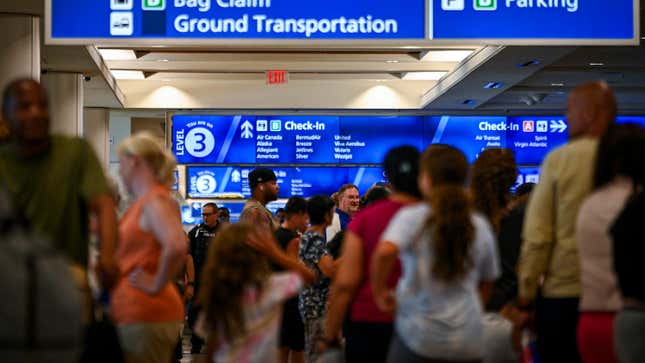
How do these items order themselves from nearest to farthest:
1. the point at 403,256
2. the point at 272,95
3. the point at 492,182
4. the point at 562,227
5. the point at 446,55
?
the point at 403,256 → the point at 562,227 → the point at 492,182 → the point at 446,55 → the point at 272,95

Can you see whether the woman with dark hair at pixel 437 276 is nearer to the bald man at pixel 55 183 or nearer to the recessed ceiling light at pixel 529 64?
the bald man at pixel 55 183

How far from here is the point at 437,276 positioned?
12.4ft

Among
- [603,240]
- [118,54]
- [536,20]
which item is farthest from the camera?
[118,54]

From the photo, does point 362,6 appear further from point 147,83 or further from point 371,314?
point 147,83

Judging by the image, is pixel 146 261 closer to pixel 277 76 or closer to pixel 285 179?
pixel 277 76

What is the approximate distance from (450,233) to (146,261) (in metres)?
1.34

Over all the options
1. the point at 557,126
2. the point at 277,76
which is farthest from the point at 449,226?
the point at 557,126

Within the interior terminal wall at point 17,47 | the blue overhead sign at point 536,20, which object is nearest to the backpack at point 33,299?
the blue overhead sign at point 536,20

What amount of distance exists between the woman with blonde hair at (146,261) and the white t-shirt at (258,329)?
0.26 metres

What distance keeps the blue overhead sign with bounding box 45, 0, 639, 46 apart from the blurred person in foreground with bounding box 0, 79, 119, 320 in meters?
3.85

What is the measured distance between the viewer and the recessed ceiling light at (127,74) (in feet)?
54.4

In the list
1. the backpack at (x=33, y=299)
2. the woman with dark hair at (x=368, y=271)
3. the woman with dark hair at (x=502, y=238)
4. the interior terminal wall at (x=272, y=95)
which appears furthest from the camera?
the interior terminal wall at (x=272, y=95)

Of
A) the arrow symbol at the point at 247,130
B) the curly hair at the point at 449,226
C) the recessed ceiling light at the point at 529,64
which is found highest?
the recessed ceiling light at the point at 529,64

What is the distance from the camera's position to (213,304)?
4281mm
